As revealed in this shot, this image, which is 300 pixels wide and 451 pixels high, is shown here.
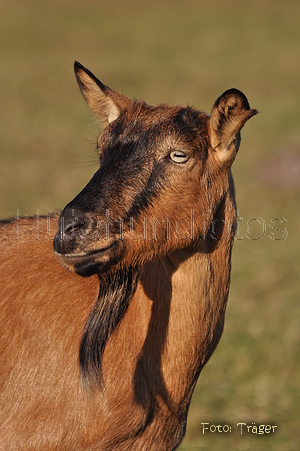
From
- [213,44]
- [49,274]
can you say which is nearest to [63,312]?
[49,274]

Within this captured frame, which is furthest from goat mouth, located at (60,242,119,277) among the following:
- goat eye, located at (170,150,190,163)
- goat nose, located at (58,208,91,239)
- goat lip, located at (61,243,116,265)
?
goat eye, located at (170,150,190,163)

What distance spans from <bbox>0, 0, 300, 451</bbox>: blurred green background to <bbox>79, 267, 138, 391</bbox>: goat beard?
3.15 ft

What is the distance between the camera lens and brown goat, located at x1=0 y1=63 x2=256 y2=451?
4301mm

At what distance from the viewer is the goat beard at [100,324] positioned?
450cm

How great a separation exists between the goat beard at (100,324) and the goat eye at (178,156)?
0.81 meters

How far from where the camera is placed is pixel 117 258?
13.6 feet

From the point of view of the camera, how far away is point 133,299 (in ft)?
15.8

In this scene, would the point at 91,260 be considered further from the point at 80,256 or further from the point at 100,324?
the point at 100,324

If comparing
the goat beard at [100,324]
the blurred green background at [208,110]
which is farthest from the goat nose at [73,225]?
the blurred green background at [208,110]

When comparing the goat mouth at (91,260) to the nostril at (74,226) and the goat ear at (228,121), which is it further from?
the goat ear at (228,121)

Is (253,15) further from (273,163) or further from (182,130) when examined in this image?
(182,130)

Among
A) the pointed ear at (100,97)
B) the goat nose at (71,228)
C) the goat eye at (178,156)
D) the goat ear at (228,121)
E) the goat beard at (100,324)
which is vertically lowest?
the goat beard at (100,324)

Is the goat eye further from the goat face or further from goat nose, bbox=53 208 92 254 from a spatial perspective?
goat nose, bbox=53 208 92 254

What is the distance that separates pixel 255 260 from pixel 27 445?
7.48m
